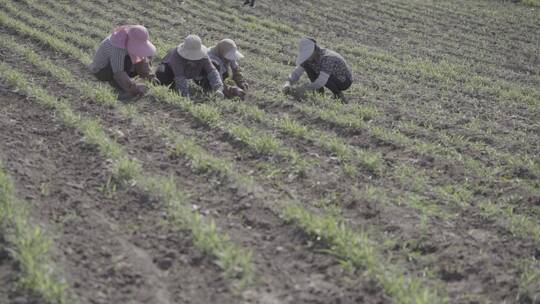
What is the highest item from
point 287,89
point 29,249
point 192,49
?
point 192,49

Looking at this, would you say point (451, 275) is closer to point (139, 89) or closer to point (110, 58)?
point (139, 89)

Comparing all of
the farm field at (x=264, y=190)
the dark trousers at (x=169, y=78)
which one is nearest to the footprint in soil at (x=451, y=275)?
the farm field at (x=264, y=190)

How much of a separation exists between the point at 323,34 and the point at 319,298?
1213 centimetres

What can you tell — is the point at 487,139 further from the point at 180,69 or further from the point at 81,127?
the point at 81,127

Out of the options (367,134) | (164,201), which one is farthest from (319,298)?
(367,134)

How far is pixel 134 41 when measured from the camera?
26.2 ft

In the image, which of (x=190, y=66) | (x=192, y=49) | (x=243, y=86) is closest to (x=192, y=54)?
(x=192, y=49)

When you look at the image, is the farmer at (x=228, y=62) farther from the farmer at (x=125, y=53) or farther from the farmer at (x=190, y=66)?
the farmer at (x=125, y=53)

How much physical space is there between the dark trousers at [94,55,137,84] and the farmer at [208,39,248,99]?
1085mm

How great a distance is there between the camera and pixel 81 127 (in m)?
6.66

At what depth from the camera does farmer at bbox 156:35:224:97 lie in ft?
26.5

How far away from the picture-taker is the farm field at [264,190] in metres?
4.24

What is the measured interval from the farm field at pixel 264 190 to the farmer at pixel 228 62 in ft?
0.80

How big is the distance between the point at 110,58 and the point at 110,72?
0.36m
